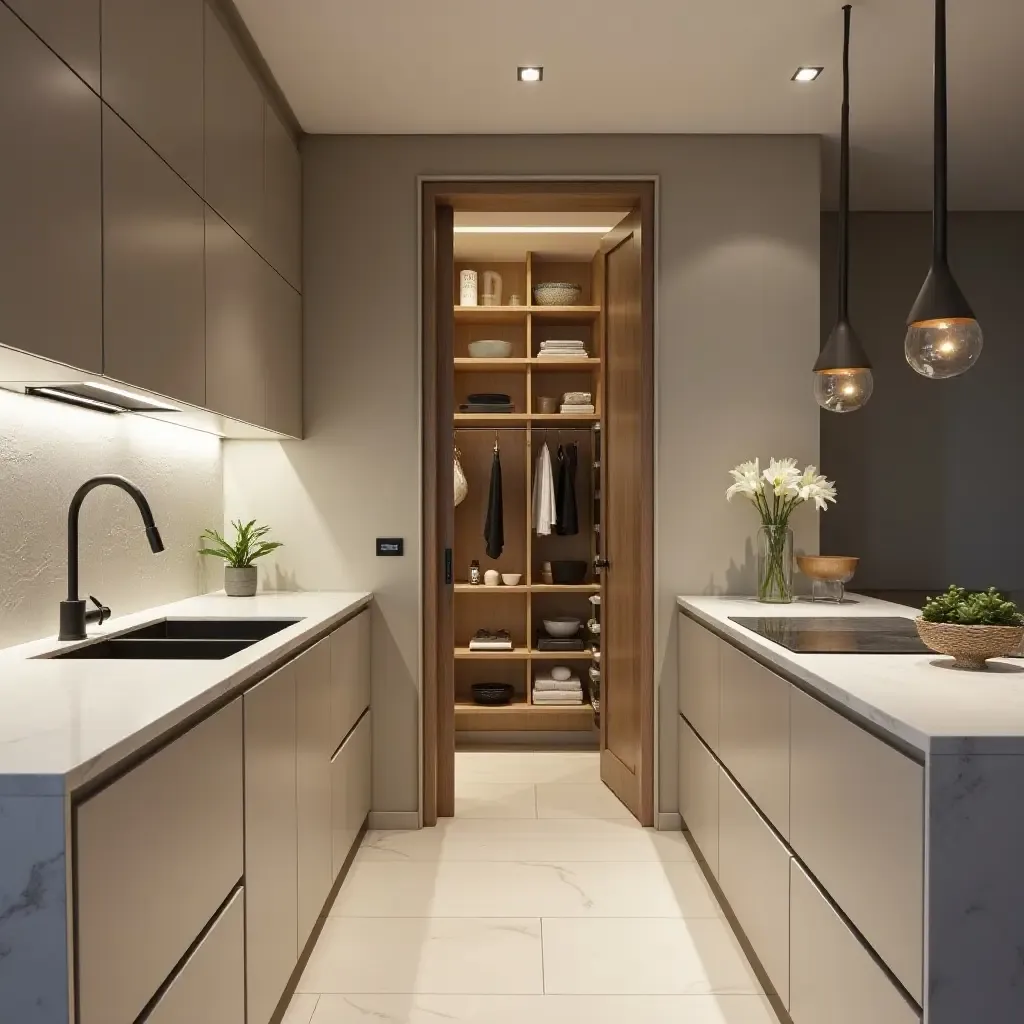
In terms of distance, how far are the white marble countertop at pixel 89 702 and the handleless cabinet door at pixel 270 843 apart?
0.11 metres

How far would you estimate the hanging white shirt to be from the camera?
4922 mm

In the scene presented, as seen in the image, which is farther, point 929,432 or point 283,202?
point 929,432

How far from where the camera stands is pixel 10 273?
140 cm

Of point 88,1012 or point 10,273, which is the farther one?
point 10,273

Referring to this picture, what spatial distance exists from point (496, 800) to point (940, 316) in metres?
2.70

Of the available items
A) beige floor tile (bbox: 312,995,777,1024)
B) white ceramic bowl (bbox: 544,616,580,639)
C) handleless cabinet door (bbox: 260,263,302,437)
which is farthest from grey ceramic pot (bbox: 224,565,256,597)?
white ceramic bowl (bbox: 544,616,580,639)

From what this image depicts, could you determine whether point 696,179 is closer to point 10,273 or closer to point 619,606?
point 619,606

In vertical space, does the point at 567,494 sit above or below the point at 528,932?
above

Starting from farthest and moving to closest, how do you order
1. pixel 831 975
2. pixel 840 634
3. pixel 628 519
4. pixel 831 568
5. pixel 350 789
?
1. pixel 628 519
2. pixel 831 568
3. pixel 350 789
4. pixel 840 634
5. pixel 831 975

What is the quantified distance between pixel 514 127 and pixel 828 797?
2.68 metres

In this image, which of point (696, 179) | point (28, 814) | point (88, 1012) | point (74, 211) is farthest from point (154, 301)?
point (696, 179)

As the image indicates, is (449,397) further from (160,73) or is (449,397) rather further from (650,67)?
(160,73)

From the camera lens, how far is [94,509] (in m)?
2.46

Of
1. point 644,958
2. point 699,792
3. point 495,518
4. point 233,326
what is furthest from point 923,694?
point 495,518
